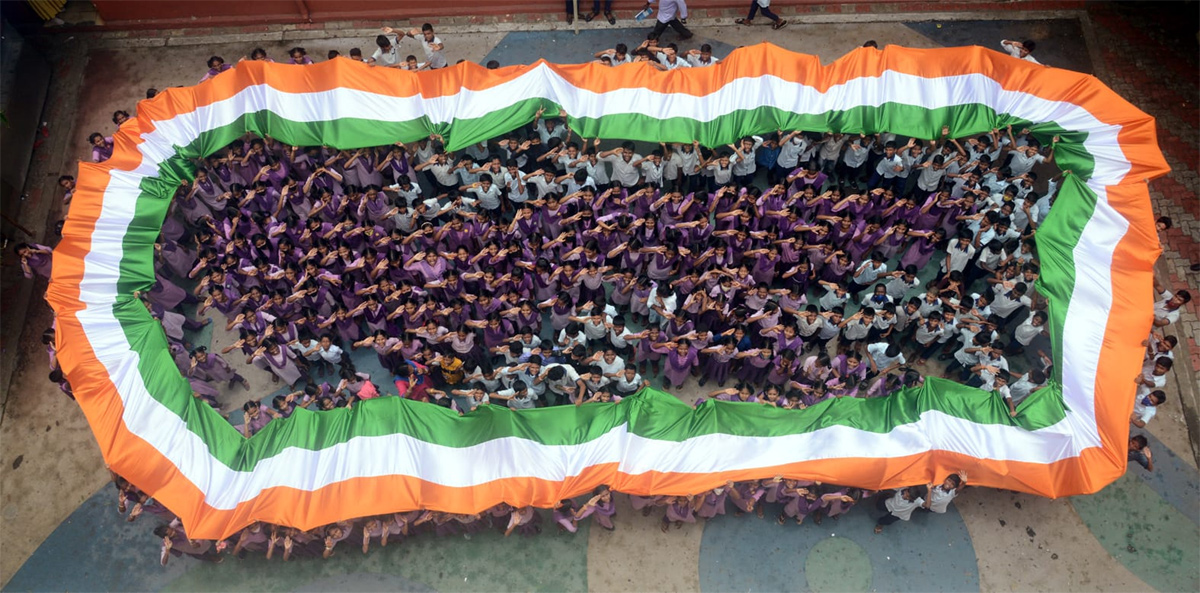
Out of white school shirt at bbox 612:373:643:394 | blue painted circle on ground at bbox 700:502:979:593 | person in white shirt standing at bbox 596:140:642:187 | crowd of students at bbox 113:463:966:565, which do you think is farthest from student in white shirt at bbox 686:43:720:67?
blue painted circle on ground at bbox 700:502:979:593

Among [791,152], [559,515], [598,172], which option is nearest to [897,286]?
[791,152]

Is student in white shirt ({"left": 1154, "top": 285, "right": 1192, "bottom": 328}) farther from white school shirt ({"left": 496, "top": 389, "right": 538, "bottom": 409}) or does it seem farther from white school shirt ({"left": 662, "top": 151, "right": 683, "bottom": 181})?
white school shirt ({"left": 496, "top": 389, "right": 538, "bottom": 409})

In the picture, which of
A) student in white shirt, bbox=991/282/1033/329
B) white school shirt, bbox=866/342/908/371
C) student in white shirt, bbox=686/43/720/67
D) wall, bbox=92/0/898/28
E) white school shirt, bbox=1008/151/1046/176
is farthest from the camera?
wall, bbox=92/0/898/28

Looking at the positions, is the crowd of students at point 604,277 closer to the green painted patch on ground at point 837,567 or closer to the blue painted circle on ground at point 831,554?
the blue painted circle on ground at point 831,554

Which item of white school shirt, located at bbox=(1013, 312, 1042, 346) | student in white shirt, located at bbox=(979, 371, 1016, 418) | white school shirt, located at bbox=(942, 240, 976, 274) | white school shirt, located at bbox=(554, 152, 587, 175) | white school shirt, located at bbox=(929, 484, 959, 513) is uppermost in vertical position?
white school shirt, located at bbox=(554, 152, 587, 175)

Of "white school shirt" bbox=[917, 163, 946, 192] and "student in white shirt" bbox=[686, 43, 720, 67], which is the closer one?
"white school shirt" bbox=[917, 163, 946, 192]

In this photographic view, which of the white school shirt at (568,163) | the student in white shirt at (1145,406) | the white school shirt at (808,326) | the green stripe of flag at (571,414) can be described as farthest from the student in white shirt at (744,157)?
the student in white shirt at (1145,406)

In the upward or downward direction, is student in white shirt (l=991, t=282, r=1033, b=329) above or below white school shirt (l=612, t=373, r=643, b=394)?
above

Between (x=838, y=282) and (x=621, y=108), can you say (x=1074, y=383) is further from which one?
(x=621, y=108)
